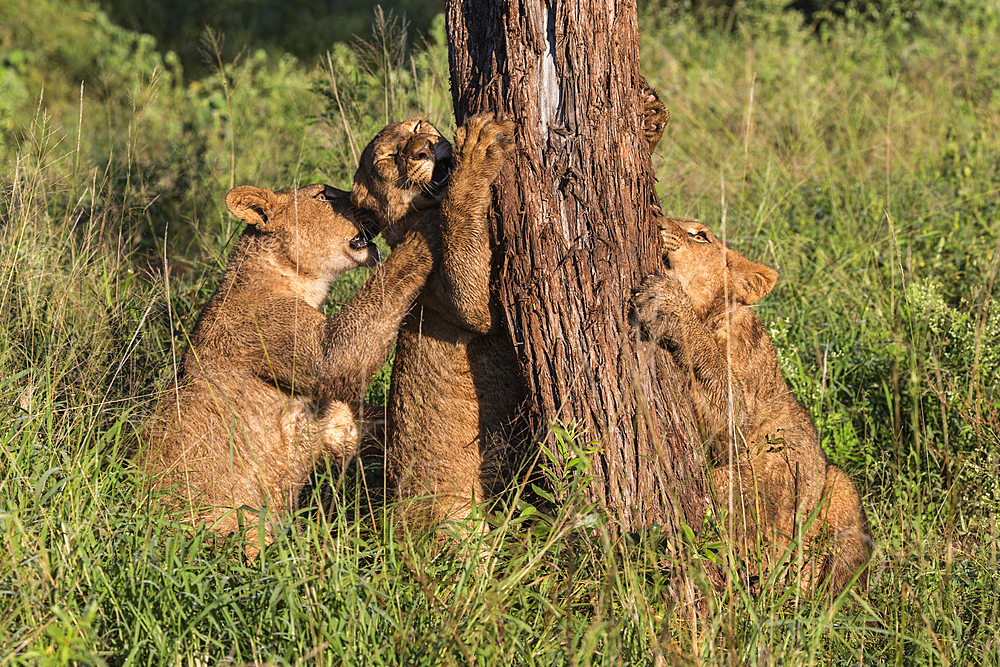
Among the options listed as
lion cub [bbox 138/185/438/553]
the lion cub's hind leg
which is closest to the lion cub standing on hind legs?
lion cub [bbox 138/185/438/553]

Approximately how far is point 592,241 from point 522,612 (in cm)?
129

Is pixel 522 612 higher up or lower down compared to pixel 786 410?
lower down

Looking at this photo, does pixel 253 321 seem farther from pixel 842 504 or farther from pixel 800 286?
pixel 800 286

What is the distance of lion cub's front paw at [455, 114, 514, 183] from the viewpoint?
3191mm

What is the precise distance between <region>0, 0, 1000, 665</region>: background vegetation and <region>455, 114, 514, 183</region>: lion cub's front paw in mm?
843

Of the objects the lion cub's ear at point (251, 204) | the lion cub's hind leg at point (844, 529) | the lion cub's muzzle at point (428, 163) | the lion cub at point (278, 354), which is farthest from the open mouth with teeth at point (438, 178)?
the lion cub's hind leg at point (844, 529)

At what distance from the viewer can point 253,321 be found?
413 cm

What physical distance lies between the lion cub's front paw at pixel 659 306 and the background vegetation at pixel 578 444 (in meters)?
0.44

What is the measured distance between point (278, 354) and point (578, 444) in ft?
4.91

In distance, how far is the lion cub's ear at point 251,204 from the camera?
13.9 ft

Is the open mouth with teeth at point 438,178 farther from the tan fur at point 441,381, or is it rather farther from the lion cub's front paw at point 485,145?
the lion cub's front paw at point 485,145

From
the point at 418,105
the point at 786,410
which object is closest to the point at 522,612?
the point at 786,410

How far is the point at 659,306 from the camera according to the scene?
3.29 meters

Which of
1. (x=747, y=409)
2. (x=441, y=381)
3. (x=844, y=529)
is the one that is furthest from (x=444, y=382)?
(x=844, y=529)
